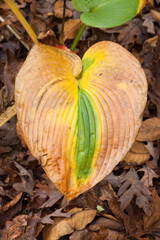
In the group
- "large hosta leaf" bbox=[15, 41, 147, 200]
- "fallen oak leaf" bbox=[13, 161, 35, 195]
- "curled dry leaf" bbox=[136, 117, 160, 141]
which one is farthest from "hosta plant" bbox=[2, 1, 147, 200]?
"curled dry leaf" bbox=[136, 117, 160, 141]

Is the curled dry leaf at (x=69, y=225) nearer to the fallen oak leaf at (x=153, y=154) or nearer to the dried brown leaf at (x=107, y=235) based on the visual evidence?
the dried brown leaf at (x=107, y=235)

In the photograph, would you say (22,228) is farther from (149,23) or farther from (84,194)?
(149,23)

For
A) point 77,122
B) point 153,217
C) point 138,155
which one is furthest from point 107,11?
Result: point 153,217

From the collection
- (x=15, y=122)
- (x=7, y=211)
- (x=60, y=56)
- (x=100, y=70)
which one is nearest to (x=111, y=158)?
(x=100, y=70)

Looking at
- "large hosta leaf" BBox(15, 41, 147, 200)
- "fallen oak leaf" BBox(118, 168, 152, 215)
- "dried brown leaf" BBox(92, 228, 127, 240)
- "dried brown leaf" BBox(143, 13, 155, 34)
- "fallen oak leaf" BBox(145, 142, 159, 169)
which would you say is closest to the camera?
"large hosta leaf" BBox(15, 41, 147, 200)

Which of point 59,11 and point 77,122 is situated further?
point 59,11

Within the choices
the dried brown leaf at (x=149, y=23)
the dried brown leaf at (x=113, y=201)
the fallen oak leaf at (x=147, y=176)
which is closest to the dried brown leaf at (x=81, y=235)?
the dried brown leaf at (x=113, y=201)

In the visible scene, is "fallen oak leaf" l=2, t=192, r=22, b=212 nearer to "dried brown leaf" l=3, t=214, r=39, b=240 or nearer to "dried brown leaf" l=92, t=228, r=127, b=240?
"dried brown leaf" l=3, t=214, r=39, b=240
